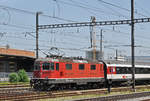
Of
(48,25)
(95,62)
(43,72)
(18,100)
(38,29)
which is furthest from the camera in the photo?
(38,29)

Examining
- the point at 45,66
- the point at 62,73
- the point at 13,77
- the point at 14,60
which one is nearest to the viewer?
the point at 45,66

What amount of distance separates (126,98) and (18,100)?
7.10 metres

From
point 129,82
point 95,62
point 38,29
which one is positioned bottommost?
point 129,82

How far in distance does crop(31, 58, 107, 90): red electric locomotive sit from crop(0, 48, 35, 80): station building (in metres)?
18.1

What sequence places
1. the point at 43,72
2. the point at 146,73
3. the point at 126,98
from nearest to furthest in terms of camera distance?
the point at 126,98 < the point at 43,72 < the point at 146,73

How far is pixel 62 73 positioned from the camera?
25328 mm

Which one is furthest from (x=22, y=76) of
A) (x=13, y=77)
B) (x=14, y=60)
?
(x=14, y=60)

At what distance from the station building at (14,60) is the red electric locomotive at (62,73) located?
59.3 feet

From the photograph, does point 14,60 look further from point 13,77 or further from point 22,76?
point 13,77

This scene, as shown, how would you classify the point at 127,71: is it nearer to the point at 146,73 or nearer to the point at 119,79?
the point at 119,79

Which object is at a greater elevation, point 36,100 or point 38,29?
point 38,29

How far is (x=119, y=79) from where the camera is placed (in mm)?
31797

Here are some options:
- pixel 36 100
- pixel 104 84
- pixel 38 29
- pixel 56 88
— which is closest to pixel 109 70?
pixel 104 84

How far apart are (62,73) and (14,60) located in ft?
84.5
